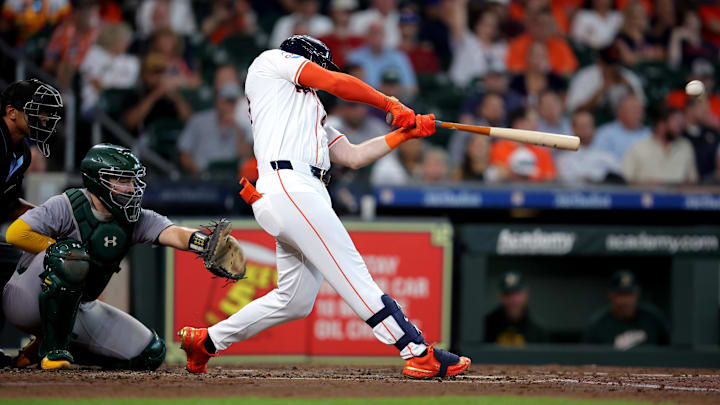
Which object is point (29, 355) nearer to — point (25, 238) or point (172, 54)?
point (25, 238)

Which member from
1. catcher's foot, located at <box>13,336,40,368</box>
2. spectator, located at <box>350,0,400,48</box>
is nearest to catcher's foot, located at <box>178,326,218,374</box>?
catcher's foot, located at <box>13,336,40,368</box>

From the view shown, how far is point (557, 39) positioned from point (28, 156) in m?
6.91

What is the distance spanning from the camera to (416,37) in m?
10.1

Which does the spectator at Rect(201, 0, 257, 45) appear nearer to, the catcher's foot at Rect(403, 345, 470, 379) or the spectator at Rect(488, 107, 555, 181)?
the spectator at Rect(488, 107, 555, 181)

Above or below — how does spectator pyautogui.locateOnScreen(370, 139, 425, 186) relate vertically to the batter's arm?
above

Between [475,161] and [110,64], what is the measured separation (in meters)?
3.73

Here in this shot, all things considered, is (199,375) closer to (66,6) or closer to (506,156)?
(506,156)

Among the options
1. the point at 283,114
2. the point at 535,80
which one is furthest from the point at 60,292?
the point at 535,80

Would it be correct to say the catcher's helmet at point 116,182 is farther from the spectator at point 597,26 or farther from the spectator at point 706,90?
the spectator at point 597,26

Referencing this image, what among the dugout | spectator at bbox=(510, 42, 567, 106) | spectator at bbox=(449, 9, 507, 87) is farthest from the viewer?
spectator at bbox=(449, 9, 507, 87)

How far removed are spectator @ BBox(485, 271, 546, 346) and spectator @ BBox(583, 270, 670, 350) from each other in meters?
0.49

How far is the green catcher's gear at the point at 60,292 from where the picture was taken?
168 inches

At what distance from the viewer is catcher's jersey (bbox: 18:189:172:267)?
14.4 feet

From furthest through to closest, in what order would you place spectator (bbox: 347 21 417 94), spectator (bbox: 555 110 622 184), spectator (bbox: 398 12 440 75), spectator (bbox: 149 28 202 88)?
spectator (bbox: 398 12 440 75) → spectator (bbox: 347 21 417 94) → spectator (bbox: 149 28 202 88) → spectator (bbox: 555 110 622 184)
